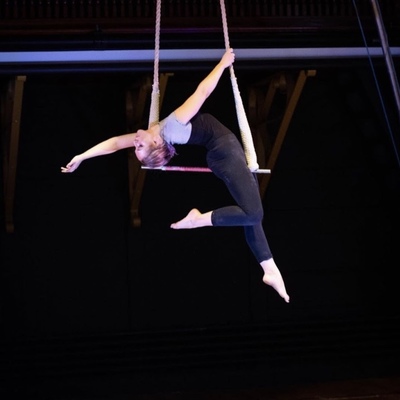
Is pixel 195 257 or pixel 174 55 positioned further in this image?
pixel 195 257

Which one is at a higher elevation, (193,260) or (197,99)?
(193,260)

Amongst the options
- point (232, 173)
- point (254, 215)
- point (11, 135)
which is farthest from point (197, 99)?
point (11, 135)

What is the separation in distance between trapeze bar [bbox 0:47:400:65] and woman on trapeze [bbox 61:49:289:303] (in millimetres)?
1978

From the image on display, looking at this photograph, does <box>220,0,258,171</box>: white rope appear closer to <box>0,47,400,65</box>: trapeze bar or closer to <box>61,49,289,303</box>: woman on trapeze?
<box>61,49,289,303</box>: woman on trapeze

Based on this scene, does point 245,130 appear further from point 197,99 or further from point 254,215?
point 254,215

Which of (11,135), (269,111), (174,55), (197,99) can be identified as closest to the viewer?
(197,99)

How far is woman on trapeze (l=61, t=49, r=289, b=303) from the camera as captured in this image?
17.4 feet

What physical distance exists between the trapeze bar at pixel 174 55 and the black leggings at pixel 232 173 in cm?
205

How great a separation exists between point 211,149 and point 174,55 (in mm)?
2140

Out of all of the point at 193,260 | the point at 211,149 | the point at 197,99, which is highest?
the point at 193,260

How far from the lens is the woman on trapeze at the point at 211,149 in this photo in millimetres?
5312

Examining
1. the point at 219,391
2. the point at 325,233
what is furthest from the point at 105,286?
the point at 325,233

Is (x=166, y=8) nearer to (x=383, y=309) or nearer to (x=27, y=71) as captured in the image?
(x=27, y=71)

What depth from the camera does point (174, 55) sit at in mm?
7461
